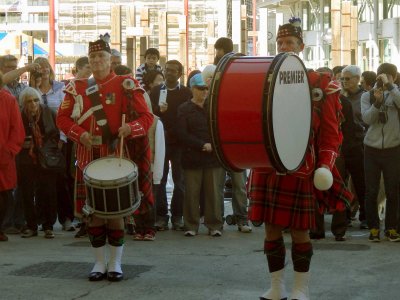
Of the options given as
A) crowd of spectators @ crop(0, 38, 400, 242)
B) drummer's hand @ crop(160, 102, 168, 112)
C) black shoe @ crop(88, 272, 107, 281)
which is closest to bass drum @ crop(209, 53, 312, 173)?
black shoe @ crop(88, 272, 107, 281)

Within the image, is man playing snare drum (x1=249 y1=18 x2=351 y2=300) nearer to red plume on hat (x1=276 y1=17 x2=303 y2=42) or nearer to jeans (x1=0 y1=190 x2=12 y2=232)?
red plume on hat (x1=276 y1=17 x2=303 y2=42)

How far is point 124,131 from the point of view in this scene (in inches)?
301

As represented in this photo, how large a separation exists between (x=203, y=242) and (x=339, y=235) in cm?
140

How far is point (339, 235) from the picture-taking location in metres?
10.4

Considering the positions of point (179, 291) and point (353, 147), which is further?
point (353, 147)

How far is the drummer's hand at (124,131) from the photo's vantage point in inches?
301

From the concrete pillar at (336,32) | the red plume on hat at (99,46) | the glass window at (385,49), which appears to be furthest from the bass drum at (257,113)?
the glass window at (385,49)

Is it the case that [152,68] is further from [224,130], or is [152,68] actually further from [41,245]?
[224,130]

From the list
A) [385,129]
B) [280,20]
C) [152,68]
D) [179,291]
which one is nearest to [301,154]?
[179,291]

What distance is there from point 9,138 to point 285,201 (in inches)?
184

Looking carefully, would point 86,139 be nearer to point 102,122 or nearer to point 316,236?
point 102,122

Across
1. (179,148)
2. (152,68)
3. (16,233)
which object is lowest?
(16,233)

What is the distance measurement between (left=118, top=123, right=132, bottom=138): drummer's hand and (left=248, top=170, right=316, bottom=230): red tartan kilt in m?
1.40

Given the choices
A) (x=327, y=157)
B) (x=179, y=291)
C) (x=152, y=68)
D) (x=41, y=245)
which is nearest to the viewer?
(x=327, y=157)
